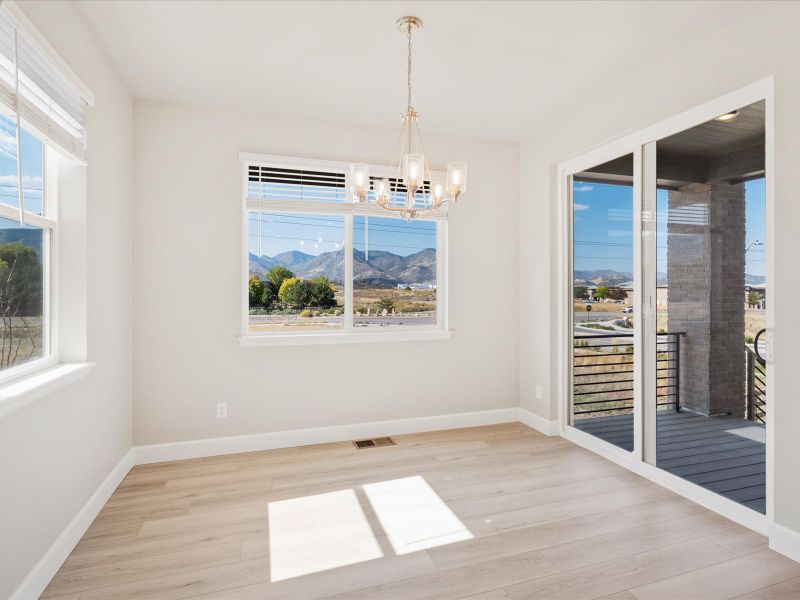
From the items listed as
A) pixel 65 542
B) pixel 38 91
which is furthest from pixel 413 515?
pixel 38 91

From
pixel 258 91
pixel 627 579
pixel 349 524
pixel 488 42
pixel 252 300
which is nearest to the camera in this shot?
pixel 627 579

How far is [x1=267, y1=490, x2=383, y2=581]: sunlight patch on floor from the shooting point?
2152mm

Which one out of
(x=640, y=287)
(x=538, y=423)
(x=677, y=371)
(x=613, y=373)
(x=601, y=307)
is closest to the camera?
(x=677, y=371)

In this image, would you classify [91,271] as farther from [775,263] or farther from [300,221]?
[775,263]

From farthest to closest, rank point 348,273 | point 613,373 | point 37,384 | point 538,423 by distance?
point 538,423 → point 348,273 → point 613,373 → point 37,384

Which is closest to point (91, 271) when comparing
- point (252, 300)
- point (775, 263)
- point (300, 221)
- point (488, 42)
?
point (252, 300)

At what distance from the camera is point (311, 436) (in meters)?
3.79

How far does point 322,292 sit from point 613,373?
2.47 meters

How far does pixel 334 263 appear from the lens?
3.98 m

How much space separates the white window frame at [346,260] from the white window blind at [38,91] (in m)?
1.38

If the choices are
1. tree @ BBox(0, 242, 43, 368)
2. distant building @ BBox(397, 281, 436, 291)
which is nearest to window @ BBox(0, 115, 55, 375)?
tree @ BBox(0, 242, 43, 368)

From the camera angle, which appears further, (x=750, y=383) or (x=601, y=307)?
(x=601, y=307)

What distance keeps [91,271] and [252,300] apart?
1.30 meters

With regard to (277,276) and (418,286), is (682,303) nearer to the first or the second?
(418,286)
